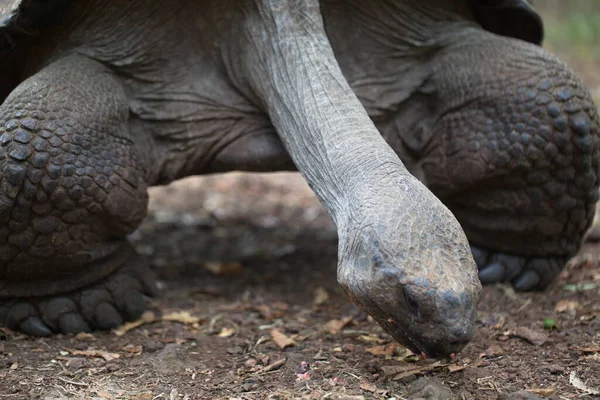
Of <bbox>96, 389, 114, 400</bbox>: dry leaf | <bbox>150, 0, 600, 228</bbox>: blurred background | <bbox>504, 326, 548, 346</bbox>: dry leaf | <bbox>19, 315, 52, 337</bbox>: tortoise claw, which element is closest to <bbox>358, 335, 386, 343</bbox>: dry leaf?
<bbox>504, 326, 548, 346</bbox>: dry leaf

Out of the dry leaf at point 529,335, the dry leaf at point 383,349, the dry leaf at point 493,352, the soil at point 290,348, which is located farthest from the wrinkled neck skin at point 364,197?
the dry leaf at point 529,335

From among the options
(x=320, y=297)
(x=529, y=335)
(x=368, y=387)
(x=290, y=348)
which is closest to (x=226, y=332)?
(x=290, y=348)

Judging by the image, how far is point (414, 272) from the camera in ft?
7.02

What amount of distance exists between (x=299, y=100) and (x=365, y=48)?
0.75 m

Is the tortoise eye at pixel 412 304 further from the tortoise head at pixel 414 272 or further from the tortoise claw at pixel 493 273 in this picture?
the tortoise claw at pixel 493 273

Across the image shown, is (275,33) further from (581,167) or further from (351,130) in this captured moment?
(581,167)

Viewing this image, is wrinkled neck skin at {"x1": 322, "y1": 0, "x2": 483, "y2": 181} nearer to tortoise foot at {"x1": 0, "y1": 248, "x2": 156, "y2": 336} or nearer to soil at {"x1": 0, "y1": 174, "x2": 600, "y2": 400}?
soil at {"x1": 0, "y1": 174, "x2": 600, "y2": 400}

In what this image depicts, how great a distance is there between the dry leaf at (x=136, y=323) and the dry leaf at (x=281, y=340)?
1.78 ft

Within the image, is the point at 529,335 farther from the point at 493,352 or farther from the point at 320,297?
the point at 320,297

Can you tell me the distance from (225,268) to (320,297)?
74cm

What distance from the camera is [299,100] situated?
2.91 meters

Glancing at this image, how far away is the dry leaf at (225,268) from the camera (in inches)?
163

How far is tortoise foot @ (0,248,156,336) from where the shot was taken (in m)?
3.05

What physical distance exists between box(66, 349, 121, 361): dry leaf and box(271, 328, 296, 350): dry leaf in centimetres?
58
